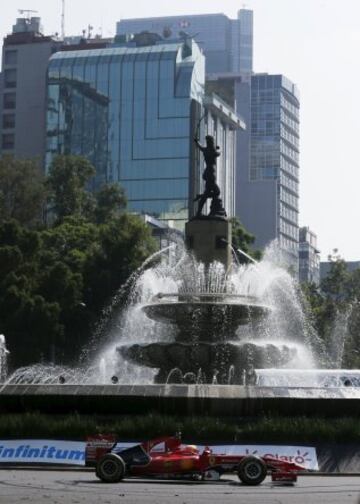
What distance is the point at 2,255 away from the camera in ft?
200

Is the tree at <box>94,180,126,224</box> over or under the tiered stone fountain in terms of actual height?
over

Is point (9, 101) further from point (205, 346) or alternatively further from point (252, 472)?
point (252, 472)

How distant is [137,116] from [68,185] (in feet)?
153

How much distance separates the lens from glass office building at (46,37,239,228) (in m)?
128

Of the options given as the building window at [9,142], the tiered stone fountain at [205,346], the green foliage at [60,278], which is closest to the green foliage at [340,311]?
the green foliage at [60,278]

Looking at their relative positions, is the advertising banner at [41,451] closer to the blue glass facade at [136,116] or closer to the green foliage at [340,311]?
the green foliage at [340,311]

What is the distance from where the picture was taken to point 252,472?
18531 millimetres

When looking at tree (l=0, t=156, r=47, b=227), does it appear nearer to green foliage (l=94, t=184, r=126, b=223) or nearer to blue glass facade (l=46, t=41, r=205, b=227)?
green foliage (l=94, t=184, r=126, b=223)

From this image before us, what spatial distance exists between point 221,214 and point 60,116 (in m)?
102

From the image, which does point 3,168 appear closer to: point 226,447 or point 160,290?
point 160,290

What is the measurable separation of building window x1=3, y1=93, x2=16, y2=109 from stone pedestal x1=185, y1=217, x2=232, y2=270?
11360cm

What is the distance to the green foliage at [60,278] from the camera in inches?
2381

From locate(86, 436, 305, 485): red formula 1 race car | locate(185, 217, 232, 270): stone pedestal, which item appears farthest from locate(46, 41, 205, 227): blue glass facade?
locate(86, 436, 305, 485): red formula 1 race car

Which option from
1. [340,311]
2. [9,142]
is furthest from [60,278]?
[9,142]
